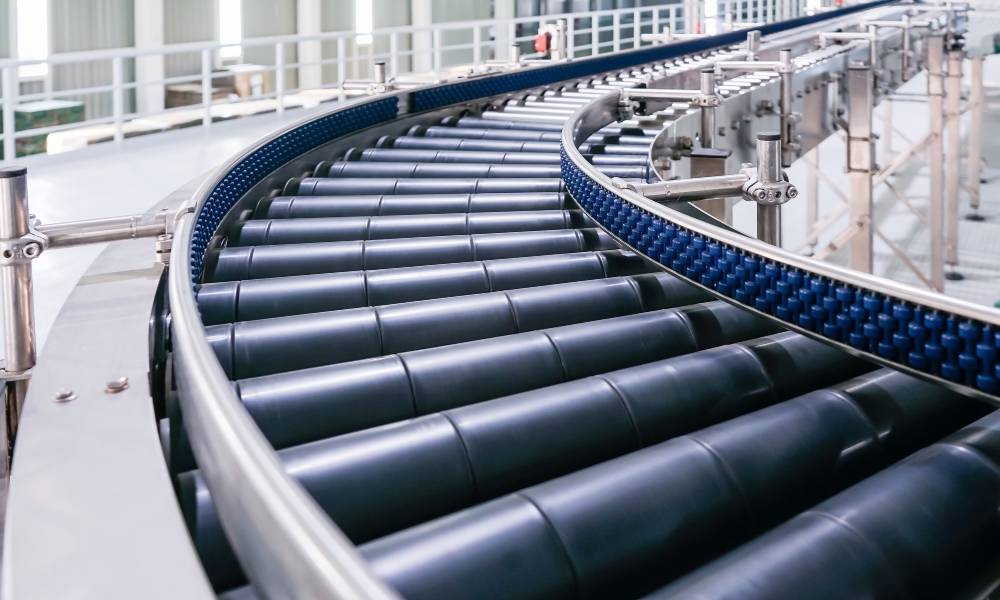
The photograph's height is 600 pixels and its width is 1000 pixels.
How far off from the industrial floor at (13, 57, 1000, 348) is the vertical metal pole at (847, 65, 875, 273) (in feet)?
14.6

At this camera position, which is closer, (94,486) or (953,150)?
(94,486)

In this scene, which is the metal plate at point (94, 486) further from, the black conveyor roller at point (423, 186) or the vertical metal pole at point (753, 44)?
the vertical metal pole at point (753, 44)

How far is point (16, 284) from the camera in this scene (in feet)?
7.61

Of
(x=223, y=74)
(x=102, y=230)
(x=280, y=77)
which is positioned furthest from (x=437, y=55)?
(x=102, y=230)

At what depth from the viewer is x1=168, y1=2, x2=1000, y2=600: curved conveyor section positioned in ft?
5.20

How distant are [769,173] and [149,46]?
9797mm

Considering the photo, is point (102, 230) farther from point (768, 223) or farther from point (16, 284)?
point (768, 223)

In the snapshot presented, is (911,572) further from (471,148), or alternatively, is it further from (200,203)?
(471,148)

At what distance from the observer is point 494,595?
1.52 m

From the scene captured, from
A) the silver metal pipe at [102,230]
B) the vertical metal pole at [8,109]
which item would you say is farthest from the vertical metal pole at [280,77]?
the silver metal pipe at [102,230]

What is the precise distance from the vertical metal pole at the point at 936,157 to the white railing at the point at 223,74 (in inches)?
121

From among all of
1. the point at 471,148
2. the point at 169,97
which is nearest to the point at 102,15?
the point at 169,97

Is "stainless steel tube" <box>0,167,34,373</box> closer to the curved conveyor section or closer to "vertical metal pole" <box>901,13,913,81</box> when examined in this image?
the curved conveyor section

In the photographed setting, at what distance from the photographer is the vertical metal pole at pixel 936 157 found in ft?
39.9
